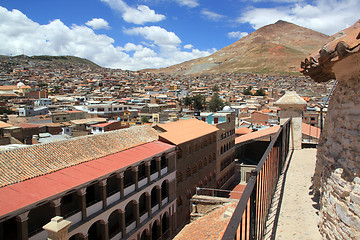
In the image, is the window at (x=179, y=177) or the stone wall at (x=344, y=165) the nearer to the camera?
the stone wall at (x=344, y=165)

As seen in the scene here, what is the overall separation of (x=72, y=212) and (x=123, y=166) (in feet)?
9.67

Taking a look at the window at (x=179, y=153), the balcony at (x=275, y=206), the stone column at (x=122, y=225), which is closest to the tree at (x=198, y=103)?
the window at (x=179, y=153)

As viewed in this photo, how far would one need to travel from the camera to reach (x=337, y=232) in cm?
308

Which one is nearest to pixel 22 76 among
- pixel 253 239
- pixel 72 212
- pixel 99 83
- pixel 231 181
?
pixel 99 83

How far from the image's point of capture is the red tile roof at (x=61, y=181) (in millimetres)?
8742

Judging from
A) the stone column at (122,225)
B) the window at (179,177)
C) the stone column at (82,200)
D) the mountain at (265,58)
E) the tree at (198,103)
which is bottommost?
the stone column at (122,225)

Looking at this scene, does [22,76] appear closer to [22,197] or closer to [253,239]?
[22,197]

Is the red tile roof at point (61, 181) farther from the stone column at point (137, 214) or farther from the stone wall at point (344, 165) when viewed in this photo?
the stone wall at point (344, 165)

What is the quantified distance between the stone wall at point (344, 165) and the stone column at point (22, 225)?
8668 mm

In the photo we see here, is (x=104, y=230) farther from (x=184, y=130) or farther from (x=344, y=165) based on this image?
(x=344, y=165)

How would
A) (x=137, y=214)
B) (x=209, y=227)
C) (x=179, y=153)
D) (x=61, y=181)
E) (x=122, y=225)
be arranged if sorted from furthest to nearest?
(x=179, y=153), (x=137, y=214), (x=122, y=225), (x=209, y=227), (x=61, y=181)

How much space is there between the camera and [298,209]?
14.8 ft

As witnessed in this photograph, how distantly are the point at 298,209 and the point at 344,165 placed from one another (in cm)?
Result: 171

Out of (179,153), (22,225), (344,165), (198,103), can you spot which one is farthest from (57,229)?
(198,103)
